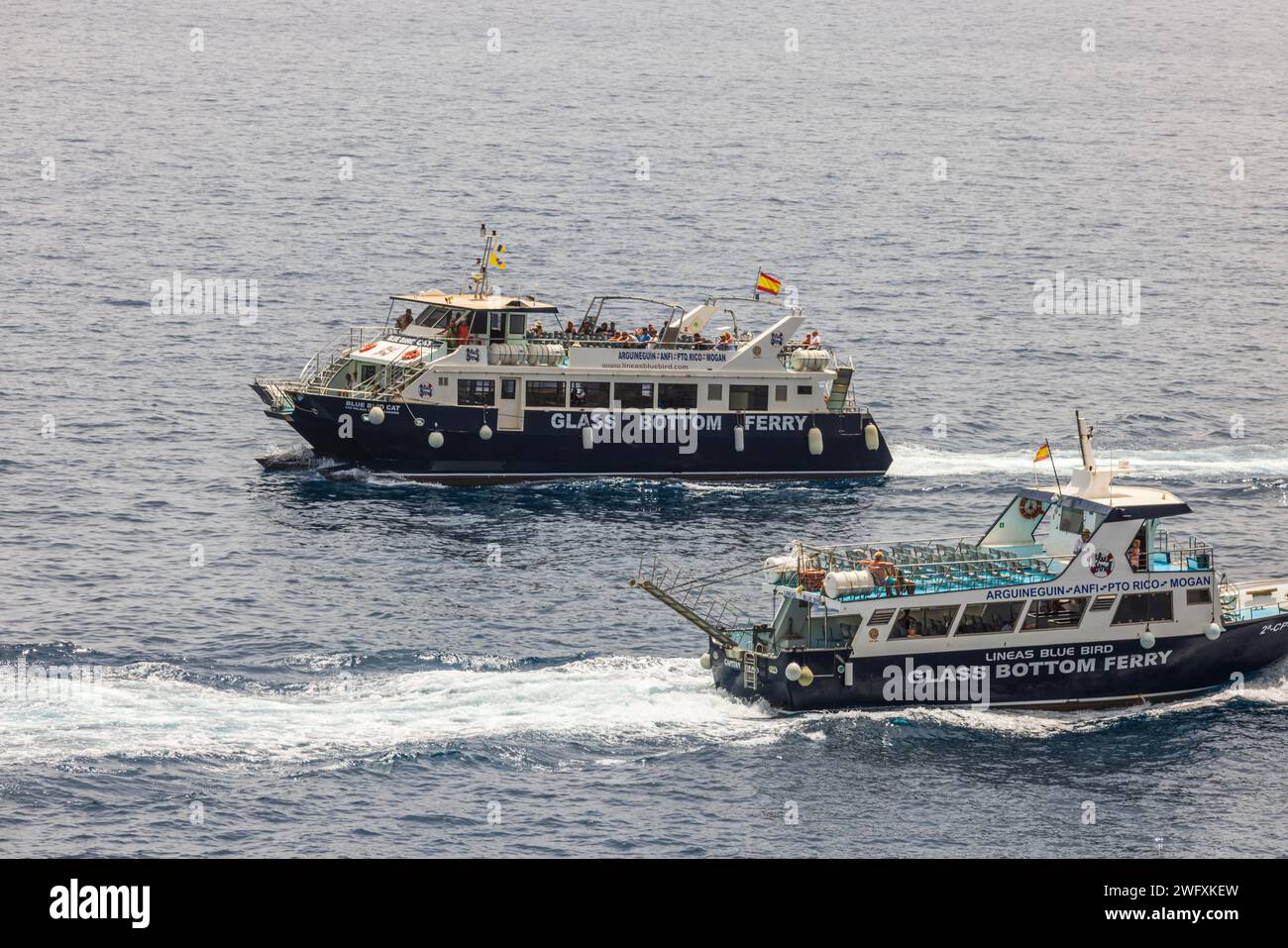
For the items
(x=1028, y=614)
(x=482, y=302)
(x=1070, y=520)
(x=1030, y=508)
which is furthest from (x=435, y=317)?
(x=1028, y=614)

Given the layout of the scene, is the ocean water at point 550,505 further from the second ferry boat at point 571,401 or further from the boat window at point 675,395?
the boat window at point 675,395

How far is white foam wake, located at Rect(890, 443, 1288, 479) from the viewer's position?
97562mm

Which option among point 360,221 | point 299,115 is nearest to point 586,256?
point 360,221

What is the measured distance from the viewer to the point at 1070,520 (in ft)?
233

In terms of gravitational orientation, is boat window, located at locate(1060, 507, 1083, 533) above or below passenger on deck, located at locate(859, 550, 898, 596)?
above

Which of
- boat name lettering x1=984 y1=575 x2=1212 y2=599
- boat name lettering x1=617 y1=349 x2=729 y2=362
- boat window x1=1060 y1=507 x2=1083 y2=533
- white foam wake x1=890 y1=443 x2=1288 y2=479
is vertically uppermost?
boat name lettering x1=617 y1=349 x2=729 y2=362

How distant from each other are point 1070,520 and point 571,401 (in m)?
31.6

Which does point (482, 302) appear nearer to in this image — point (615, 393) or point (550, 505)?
point (615, 393)

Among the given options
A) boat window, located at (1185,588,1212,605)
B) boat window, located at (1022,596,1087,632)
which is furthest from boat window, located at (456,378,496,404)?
boat window, located at (1185,588,1212,605)

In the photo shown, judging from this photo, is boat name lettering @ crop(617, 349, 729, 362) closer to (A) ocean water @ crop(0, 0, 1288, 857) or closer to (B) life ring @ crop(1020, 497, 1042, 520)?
(A) ocean water @ crop(0, 0, 1288, 857)

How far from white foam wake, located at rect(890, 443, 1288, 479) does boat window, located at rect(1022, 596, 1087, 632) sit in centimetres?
2669

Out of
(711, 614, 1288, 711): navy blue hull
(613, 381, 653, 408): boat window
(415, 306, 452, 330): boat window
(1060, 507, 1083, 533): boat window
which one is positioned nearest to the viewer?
(711, 614, 1288, 711): navy blue hull

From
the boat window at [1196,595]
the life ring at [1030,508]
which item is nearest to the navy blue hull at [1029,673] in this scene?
the boat window at [1196,595]

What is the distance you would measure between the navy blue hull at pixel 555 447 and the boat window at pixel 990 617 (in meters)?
29.8
